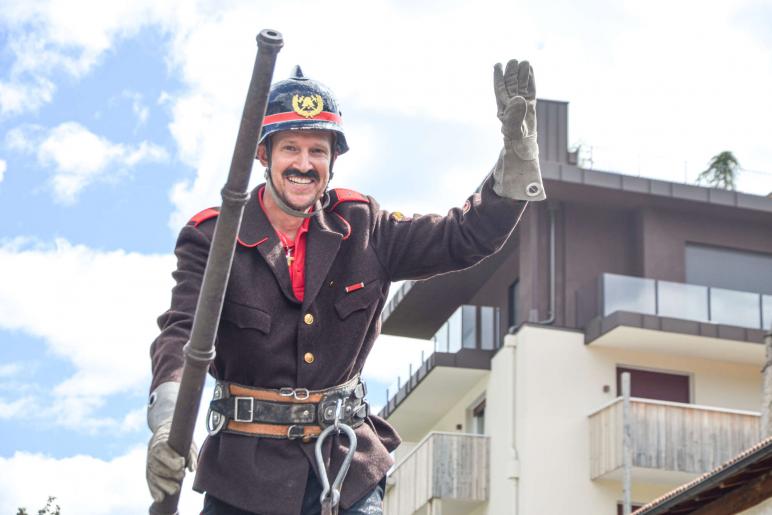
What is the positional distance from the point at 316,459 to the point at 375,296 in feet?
2.30

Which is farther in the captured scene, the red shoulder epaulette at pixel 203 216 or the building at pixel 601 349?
the building at pixel 601 349

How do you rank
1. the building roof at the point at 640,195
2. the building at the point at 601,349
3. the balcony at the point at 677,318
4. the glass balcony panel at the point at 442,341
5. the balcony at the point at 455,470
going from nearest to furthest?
the building at the point at 601,349 → the balcony at the point at 677,318 → the building roof at the point at 640,195 → the balcony at the point at 455,470 → the glass balcony panel at the point at 442,341

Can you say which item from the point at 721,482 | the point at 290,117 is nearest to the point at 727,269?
the point at 721,482

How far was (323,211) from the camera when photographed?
587 centimetres

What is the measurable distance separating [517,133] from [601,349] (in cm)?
2552

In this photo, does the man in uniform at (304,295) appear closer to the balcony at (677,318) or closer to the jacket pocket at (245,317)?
the jacket pocket at (245,317)

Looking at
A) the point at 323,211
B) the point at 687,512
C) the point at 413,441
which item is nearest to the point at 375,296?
the point at 323,211

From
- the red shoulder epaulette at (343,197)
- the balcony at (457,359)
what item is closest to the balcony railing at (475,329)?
the balcony at (457,359)

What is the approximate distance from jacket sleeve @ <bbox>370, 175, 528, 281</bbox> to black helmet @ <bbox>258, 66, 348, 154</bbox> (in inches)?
16.6

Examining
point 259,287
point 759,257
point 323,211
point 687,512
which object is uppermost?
point 759,257

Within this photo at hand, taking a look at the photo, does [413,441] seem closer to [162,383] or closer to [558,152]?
[558,152]

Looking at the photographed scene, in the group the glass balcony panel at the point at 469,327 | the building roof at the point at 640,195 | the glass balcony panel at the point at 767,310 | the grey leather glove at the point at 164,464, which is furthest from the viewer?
the glass balcony panel at the point at 469,327

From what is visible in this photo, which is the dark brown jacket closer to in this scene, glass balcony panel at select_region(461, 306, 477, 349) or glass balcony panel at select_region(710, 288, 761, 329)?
glass balcony panel at select_region(710, 288, 761, 329)

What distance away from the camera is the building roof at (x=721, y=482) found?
17591 mm
